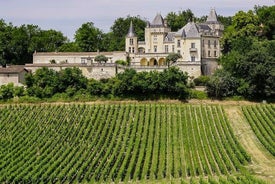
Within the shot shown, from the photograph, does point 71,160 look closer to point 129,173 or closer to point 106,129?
point 129,173

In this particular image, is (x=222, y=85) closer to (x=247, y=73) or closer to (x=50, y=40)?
(x=247, y=73)

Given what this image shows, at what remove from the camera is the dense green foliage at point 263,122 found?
46.0 m

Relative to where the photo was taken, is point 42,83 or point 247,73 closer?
point 247,73

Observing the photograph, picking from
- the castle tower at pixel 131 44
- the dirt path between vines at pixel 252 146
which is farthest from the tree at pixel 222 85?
the castle tower at pixel 131 44

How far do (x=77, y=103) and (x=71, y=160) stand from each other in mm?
15582

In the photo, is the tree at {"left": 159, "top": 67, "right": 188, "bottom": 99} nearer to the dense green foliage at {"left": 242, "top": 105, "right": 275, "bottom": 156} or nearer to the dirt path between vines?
the dirt path between vines

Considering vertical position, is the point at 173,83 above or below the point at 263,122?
above

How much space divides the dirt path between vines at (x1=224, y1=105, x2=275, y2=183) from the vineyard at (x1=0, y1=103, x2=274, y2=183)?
70 cm

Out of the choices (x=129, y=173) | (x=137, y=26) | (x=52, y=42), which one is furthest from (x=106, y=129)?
(x=137, y=26)

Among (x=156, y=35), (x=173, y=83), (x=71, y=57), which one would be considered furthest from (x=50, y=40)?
(x=173, y=83)

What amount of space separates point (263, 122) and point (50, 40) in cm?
3912

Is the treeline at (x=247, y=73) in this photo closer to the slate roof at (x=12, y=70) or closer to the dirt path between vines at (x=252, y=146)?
the dirt path between vines at (x=252, y=146)

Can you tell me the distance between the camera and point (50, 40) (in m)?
80.4

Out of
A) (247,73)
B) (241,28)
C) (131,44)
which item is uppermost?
(241,28)
